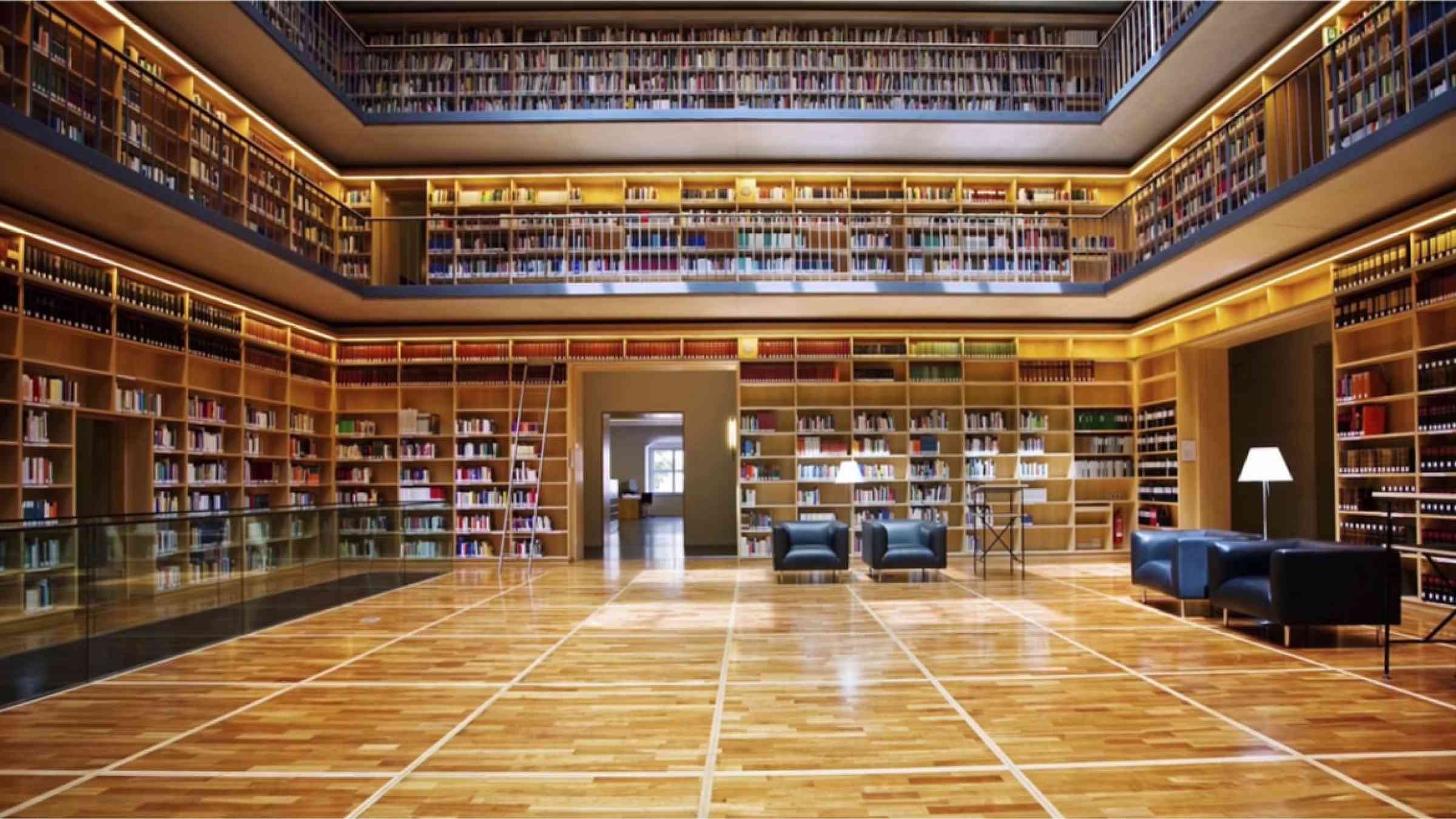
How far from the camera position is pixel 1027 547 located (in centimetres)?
1254

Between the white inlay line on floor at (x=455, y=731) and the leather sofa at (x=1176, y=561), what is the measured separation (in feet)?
14.8

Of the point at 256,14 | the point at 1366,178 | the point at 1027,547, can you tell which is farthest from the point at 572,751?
the point at 1027,547

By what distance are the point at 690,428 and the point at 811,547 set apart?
17.4 ft

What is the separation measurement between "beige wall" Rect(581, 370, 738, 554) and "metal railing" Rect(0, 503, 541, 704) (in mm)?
5282

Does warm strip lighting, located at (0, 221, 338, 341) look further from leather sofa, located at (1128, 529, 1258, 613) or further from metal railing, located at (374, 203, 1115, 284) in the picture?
leather sofa, located at (1128, 529, 1258, 613)

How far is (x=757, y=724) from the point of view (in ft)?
13.6

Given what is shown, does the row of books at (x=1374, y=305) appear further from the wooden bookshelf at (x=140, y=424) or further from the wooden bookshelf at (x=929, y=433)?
the wooden bookshelf at (x=140, y=424)

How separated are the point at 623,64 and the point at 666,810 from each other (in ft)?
34.7

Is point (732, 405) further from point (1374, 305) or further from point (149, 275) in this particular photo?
point (1374, 305)

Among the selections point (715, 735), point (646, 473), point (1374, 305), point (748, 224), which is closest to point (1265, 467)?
point (1374, 305)

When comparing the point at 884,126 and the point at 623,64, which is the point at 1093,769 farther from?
the point at 623,64

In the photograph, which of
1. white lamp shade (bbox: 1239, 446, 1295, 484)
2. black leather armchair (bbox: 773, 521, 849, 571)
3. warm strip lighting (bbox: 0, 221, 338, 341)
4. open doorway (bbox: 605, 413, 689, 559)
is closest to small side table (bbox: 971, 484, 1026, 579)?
black leather armchair (bbox: 773, 521, 849, 571)

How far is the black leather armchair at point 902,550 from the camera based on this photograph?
9.46 metres

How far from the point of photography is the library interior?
3977mm
